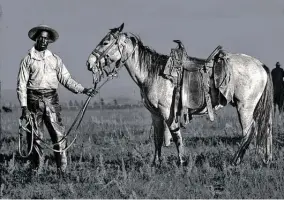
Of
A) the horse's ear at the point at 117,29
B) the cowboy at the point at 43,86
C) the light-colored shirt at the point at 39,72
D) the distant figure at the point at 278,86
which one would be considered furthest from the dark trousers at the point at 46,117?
the distant figure at the point at 278,86

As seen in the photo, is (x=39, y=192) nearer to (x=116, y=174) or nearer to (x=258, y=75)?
(x=116, y=174)

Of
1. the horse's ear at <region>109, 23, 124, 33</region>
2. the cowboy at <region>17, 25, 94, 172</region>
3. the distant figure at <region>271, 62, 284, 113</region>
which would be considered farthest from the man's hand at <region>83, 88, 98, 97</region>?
the distant figure at <region>271, 62, 284, 113</region>

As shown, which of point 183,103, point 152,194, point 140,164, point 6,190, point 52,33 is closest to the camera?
point 152,194

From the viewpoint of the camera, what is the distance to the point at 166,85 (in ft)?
26.0

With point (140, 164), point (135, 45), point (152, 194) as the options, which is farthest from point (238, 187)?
point (135, 45)

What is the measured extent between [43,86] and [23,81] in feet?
1.02

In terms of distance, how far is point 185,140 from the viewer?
11.3 metres

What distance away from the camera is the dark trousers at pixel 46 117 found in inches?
289

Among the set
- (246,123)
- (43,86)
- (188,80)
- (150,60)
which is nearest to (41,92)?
(43,86)

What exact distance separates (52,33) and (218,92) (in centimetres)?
287

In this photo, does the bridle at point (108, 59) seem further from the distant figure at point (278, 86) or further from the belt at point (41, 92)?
the distant figure at point (278, 86)

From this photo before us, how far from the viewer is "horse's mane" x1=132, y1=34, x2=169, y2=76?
805 centimetres

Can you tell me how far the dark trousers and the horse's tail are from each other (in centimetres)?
325

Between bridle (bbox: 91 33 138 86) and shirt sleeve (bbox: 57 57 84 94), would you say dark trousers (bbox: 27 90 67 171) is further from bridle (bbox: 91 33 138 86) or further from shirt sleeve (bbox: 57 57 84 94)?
bridle (bbox: 91 33 138 86)
